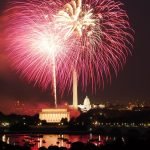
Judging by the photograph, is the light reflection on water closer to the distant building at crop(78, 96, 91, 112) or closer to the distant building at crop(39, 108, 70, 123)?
the distant building at crop(39, 108, 70, 123)

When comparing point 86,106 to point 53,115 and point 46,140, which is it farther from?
point 46,140

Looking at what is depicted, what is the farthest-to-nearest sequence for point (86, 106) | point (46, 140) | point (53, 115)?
point (86, 106) < point (53, 115) < point (46, 140)

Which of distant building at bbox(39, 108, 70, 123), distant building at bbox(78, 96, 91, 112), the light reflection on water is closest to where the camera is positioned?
the light reflection on water

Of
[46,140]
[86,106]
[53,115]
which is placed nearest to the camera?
[46,140]

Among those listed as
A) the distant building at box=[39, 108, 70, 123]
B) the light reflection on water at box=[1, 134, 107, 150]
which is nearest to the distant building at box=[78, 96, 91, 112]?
the distant building at box=[39, 108, 70, 123]

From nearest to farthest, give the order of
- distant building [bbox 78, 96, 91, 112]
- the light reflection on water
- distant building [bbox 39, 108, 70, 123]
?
the light reflection on water → distant building [bbox 39, 108, 70, 123] → distant building [bbox 78, 96, 91, 112]

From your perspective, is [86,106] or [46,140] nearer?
[46,140]

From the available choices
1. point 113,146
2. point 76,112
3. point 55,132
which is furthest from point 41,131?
point 113,146

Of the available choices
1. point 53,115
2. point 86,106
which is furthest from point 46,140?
point 86,106
